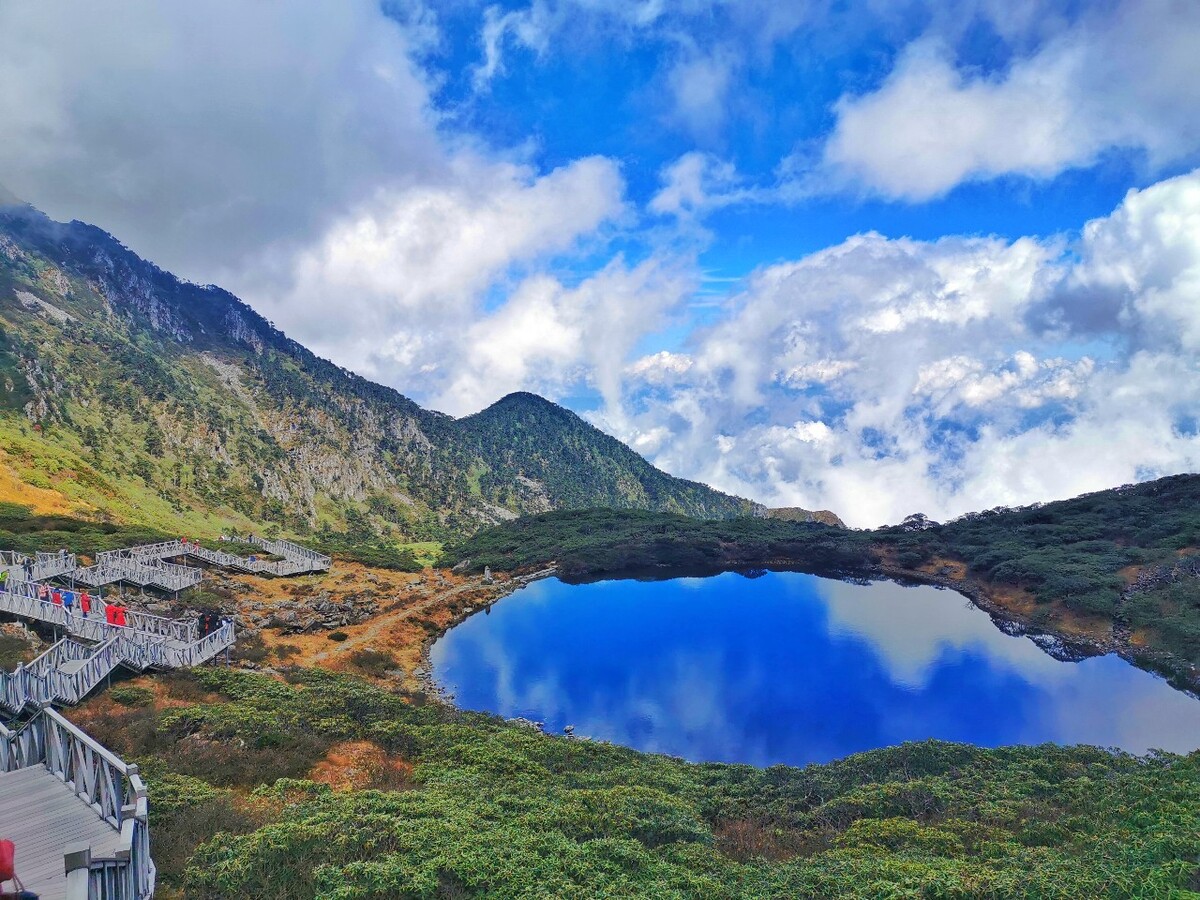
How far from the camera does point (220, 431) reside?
321 feet

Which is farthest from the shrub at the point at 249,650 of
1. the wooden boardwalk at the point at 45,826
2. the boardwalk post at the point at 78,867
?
the boardwalk post at the point at 78,867

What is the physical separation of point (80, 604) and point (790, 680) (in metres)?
33.5

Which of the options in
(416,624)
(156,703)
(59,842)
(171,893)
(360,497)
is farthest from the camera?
(360,497)

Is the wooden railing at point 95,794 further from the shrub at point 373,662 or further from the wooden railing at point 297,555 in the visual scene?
the wooden railing at point 297,555

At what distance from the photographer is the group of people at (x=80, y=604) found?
78.8 feet

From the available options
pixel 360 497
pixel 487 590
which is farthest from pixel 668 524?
pixel 360 497

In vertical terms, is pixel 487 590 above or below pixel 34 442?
below

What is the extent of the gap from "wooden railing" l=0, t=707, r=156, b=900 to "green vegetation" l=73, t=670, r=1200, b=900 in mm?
1299

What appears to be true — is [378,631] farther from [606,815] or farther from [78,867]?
[78,867]

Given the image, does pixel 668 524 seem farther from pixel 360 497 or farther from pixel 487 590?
pixel 360 497

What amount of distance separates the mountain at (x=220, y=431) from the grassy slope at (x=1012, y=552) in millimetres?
34533

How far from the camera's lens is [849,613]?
159 ft

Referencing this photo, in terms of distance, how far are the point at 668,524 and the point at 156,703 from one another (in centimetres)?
6501

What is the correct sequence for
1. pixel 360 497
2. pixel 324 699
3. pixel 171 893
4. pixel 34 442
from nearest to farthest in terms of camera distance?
1. pixel 171 893
2. pixel 324 699
3. pixel 34 442
4. pixel 360 497
